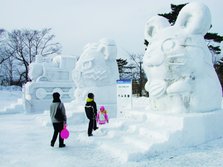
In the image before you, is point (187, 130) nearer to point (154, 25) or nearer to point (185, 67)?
point (185, 67)

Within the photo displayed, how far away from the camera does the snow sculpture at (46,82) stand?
1493 cm

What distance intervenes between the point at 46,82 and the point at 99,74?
18.7 ft

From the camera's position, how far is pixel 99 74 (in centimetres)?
1075

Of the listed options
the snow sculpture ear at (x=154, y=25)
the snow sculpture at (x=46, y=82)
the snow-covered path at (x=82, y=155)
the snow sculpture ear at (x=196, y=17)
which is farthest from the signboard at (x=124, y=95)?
the snow sculpture at (x=46, y=82)

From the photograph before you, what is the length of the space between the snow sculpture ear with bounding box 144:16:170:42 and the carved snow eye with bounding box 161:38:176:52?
771 mm

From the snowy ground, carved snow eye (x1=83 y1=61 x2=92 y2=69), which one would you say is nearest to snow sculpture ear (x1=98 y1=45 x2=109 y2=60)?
carved snow eye (x1=83 y1=61 x2=92 y2=69)

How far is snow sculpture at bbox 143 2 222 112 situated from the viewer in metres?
6.45

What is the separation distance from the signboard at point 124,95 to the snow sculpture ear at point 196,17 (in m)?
2.79

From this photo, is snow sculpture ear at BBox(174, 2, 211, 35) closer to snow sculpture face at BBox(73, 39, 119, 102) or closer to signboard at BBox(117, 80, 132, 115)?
signboard at BBox(117, 80, 132, 115)

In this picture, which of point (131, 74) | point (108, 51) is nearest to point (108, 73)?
point (108, 51)

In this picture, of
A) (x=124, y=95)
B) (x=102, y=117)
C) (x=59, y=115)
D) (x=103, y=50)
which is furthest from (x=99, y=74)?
(x=59, y=115)

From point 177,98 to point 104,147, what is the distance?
7.40 feet

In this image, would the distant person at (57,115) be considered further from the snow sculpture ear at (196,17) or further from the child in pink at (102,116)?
the snow sculpture ear at (196,17)

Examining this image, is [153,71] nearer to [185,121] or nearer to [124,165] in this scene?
[185,121]
